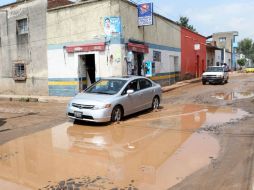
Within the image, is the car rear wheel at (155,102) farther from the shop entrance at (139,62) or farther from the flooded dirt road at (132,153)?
the shop entrance at (139,62)

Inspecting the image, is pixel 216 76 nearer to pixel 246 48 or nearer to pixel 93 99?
pixel 93 99

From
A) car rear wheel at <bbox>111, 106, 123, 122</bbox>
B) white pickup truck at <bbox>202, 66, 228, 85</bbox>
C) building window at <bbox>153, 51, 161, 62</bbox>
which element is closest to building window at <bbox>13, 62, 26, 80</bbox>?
building window at <bbox>153, 51, 161, 62</bbox>

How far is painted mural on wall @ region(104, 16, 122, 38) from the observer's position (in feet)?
57.3

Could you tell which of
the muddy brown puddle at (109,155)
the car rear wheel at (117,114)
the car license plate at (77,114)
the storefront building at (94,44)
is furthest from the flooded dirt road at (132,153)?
the storefront building at (94,44)

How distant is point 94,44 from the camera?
710 inches

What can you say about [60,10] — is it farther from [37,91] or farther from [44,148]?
[44,148]

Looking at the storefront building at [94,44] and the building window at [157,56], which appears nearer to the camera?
the storefront building at [94,44]

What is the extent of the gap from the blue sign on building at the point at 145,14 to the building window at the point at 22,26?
26.9 ft

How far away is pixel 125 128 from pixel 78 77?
10.5 m

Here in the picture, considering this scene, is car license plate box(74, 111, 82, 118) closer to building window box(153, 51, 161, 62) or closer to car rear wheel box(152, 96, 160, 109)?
car rear wheel box(152, 96, 160, 109)

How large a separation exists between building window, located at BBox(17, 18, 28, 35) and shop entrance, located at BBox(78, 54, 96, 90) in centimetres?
533

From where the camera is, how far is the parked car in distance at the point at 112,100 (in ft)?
30.9

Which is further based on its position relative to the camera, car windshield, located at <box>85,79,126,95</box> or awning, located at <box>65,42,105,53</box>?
awning, located at <box>65,42,105,53</box>

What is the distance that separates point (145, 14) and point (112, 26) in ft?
10.7
